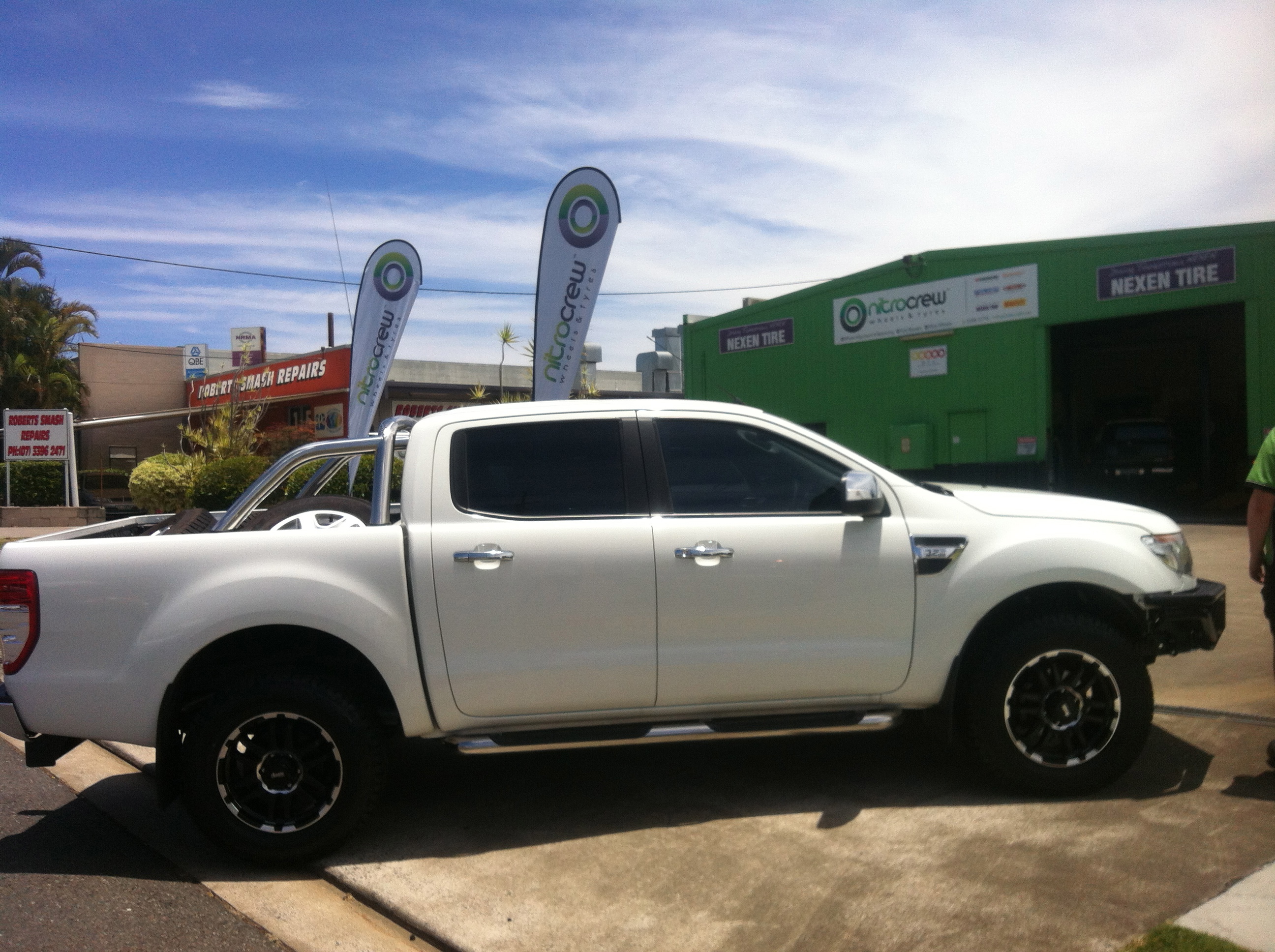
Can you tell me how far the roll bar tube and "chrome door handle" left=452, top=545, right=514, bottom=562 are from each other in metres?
0.43

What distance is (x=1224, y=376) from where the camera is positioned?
22.2 m

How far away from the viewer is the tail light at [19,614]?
4.12 metres

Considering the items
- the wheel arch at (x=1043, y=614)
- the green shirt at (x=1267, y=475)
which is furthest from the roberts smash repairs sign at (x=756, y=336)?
the wheel arch at (x=1043, y=614)

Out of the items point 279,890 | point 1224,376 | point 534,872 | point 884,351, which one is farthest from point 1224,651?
point 1224,376

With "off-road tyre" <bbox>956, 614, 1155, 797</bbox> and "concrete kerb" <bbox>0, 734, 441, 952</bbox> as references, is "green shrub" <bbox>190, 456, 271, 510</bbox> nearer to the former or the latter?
"concrete kerb" <bbox>0, 734, 441, 952</bbox>

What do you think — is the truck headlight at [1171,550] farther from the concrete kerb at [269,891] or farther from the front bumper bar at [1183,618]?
the concrete kerb at [269,891]

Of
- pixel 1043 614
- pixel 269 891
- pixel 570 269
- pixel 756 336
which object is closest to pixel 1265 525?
pixel 1043 614

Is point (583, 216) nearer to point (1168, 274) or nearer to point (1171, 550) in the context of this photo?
point (1171, 550)

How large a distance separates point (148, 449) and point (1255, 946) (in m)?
44.1

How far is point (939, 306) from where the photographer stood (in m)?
21.3

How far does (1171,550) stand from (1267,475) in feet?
1.94

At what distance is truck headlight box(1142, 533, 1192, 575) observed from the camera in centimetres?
465

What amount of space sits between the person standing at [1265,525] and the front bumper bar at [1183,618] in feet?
1.12

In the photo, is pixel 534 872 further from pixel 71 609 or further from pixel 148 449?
pixel 148 449
